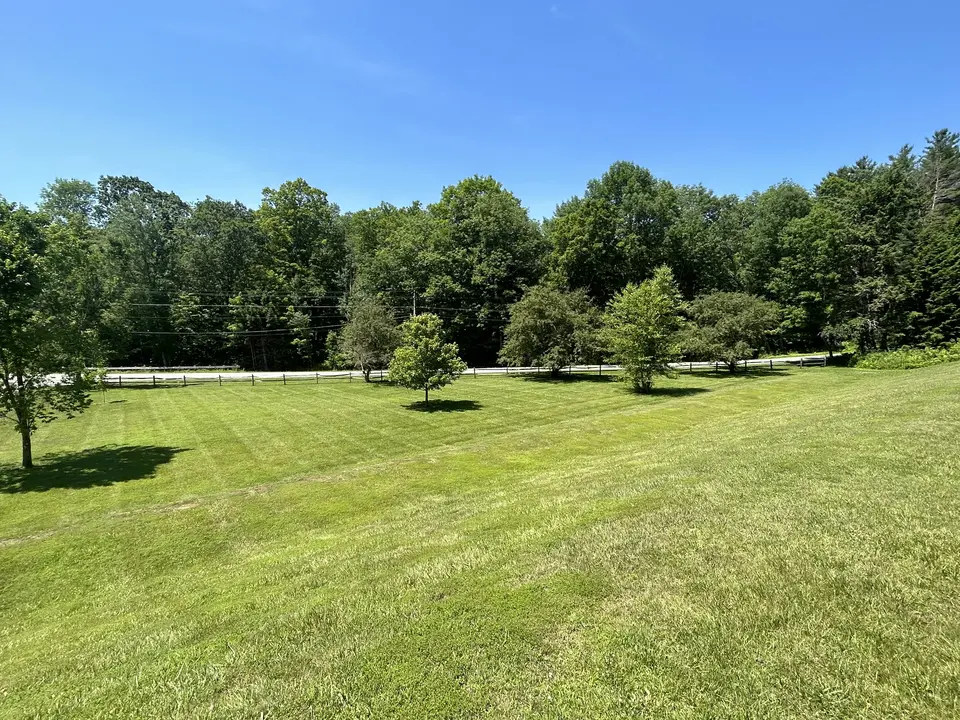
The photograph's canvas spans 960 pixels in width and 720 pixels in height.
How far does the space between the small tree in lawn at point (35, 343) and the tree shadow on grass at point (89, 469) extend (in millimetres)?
789

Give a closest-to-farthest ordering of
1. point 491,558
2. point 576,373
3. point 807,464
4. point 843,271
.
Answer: point 491,558
point 807,464
point 576,373
point 843,271

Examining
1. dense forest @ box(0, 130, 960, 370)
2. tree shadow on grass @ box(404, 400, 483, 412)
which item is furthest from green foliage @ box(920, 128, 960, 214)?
tree shadow on grass @ box(404, 400, 483, 412)

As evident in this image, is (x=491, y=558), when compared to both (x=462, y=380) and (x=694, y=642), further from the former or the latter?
(x=462, y=380)

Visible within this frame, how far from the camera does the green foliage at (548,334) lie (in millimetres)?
36156

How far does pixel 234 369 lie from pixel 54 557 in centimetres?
4936

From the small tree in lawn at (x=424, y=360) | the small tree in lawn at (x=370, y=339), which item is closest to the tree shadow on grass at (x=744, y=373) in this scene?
the small tree in lawn at (x=424, y=360)

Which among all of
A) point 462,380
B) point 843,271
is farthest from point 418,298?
point 843,271

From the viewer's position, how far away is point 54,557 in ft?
29.5

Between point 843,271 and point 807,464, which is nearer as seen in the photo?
point 807,464

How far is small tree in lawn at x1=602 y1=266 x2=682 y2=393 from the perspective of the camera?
94.8 feet

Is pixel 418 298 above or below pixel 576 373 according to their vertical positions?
above

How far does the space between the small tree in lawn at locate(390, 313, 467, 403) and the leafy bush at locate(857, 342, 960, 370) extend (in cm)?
3427

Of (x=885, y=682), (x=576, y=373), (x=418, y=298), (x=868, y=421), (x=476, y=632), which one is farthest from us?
(x=418, y=298)

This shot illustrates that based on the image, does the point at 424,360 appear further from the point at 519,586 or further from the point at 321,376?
the point at 321,376
